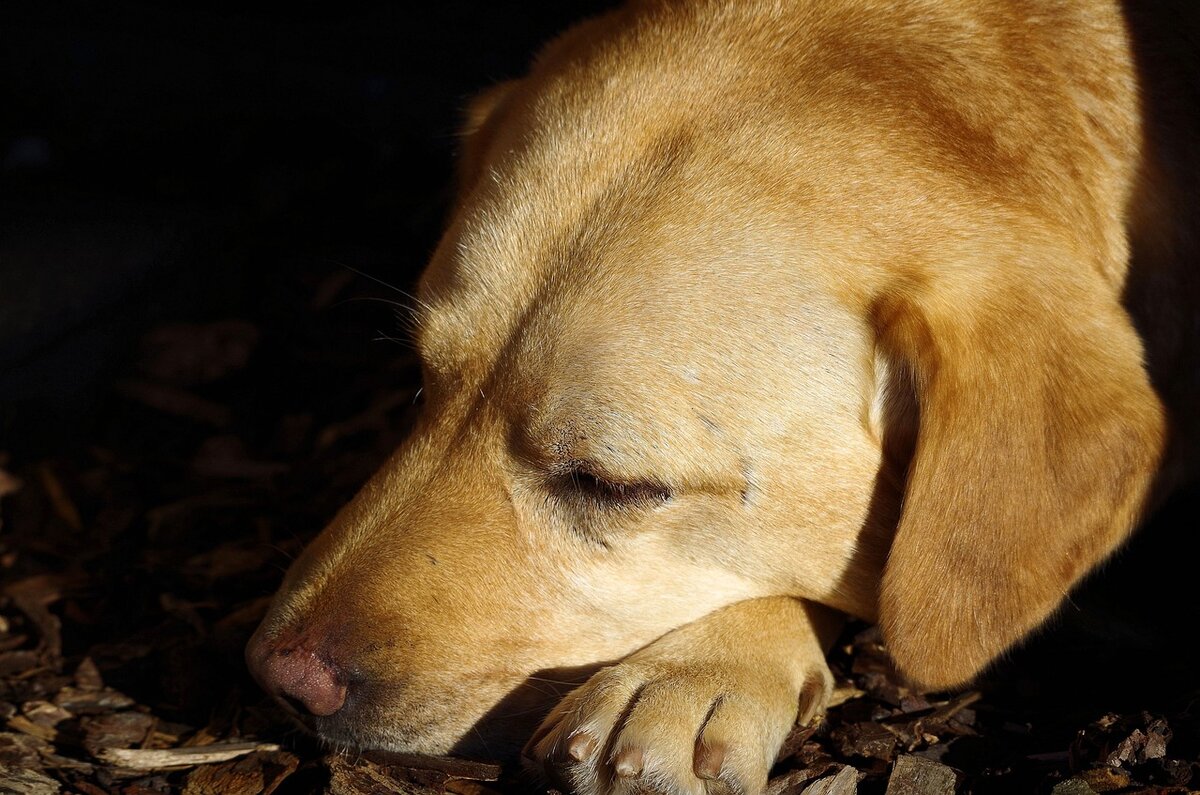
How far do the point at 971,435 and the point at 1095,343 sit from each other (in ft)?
1.15

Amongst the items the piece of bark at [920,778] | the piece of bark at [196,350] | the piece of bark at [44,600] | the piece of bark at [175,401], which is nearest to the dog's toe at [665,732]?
the piece of bark at [920,778]

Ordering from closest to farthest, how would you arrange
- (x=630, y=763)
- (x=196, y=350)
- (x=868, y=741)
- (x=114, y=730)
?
1. (x=630, y=763)
2. (x=868, y=741)
3. (x=114, y=730)
4. (x=196, y=350)

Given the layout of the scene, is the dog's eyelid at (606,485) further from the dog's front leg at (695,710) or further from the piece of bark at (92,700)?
the piece of bark at (92,700)

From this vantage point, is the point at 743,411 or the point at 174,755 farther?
the point at 174,755

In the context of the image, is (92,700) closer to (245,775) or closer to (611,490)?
(245,775)

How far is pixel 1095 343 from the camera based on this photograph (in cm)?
248

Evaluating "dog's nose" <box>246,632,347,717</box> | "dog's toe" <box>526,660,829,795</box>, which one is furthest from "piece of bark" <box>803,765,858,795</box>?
"dog's nose" <box>246,632,347,717</box>

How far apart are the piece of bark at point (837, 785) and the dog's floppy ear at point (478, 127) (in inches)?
66.1

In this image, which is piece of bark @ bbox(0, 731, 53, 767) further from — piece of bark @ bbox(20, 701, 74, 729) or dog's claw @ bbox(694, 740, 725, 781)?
dog's claw @ bbox(694, 740, 725, 781)

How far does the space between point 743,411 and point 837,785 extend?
31.5 inches

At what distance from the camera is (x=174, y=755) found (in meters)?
2.77

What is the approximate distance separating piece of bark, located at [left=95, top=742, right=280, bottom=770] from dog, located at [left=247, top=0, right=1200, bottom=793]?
0.30 m

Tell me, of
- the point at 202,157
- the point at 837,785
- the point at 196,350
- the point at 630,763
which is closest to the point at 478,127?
the point at 196,350

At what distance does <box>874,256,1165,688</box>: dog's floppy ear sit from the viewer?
2.39m
